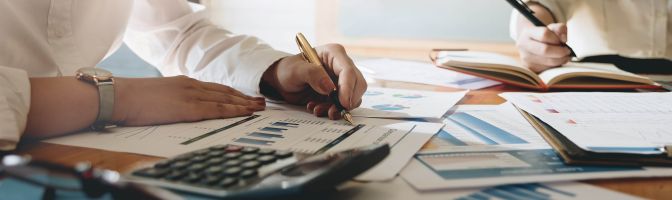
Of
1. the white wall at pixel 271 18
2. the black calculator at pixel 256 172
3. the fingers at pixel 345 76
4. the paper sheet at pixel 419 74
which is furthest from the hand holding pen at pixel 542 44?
the white wall at pixel 271 18

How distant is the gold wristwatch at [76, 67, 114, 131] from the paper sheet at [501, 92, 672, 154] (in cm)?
45

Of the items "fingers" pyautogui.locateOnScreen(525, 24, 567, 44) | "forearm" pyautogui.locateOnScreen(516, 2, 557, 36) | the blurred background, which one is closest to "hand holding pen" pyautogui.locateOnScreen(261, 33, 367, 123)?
"fingers" pyautogui.locateOnScreen(525, 24, 567, 44)

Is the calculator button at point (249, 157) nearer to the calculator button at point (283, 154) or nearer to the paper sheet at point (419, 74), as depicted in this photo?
the calculator button at point (283, 154)

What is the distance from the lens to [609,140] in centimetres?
50

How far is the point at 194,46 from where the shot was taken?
994 mm

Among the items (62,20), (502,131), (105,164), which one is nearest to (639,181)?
(502,131)

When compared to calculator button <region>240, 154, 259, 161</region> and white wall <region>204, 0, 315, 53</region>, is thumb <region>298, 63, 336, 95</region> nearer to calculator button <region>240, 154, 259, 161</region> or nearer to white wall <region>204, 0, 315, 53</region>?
calculator button <region>240, 154, 259, 161</region>

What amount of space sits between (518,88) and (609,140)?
0.51m

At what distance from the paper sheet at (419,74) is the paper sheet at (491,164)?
45 cm

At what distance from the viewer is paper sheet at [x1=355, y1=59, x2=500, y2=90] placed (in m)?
1.04

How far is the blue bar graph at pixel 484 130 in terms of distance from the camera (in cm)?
54

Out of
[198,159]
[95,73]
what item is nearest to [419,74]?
[95,73]

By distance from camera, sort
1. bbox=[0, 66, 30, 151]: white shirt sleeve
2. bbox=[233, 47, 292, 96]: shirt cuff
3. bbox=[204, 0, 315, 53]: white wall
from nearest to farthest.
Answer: bbox=[0, 66, 30, 151]: white shirt sleeve
bbox=[233, 47, 292, 96]: shirt cuff
bbox=[204, 0, 315, 53]: white wall

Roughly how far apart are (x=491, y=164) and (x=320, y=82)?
0.99 ft
